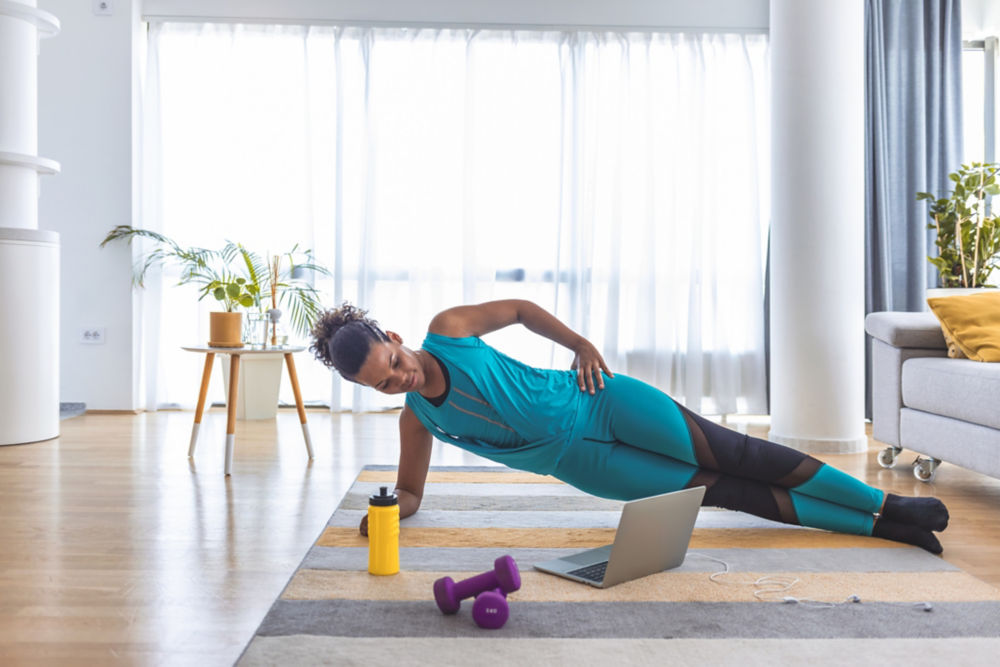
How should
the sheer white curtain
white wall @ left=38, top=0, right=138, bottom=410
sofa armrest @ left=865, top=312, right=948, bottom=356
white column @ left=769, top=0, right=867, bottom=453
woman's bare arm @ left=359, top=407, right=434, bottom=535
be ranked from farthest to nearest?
the sheer white curtain, white wall @ left=38, top=0, right=138, bottom=410, white column @ left=769, top=0, right=867, bottom=453, sofa armrest @ left=865, top=312, right=948, bottom=356, woman's bare arm @ left=359, top=407, right=434, bottom=535

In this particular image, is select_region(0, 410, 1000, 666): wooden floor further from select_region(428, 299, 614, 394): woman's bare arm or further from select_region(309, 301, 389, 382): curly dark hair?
select_region(428, 299, 614, 394): woman's bare arm

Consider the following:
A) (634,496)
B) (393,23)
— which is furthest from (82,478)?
(393,23)

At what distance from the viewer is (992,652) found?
1444 millimetres

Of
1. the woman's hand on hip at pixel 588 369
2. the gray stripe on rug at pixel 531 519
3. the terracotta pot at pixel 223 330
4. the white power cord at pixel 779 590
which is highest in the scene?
the terracotta pot at pixel 223 330

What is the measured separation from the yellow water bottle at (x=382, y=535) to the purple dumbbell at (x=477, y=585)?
0.25 metres

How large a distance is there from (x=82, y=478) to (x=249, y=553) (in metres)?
1.23

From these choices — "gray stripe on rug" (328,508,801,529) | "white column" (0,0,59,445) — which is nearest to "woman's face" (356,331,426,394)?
"gray stripe on rug" (328,508,801,529)

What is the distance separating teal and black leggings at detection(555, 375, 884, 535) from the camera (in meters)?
2.08

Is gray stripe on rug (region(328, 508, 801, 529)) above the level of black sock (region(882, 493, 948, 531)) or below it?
below

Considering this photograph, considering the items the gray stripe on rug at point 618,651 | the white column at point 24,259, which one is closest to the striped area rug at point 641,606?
the gray stripe on rug at point 618,651

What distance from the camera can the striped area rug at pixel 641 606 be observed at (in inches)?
56.8

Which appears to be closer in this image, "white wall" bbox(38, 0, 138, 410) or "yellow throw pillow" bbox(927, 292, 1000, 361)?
"yellow throw pillow" bbox(927, 292, 1000, 361)

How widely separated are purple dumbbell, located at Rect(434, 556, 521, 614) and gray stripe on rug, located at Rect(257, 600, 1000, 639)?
32 mm

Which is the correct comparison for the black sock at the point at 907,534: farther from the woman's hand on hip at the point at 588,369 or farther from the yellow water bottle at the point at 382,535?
the yellow water bottle at the point at 382,535
